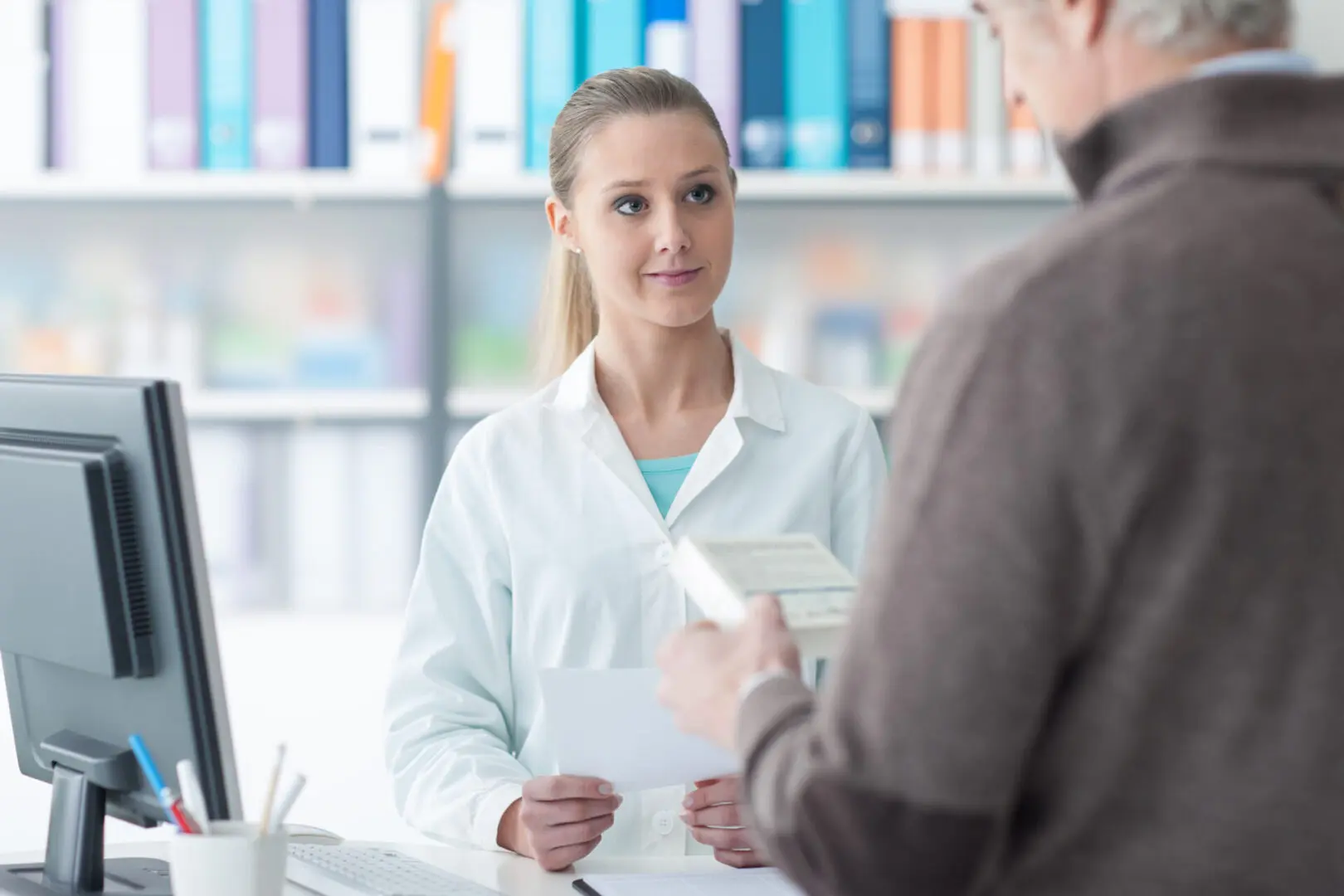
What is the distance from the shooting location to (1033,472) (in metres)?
0.67

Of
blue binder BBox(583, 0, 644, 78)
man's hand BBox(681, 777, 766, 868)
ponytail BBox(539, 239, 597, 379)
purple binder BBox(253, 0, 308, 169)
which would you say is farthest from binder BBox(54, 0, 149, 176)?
man's hand BBox(681, 777, 766, 868)

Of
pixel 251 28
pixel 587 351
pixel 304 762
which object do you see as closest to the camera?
pixel 587 351

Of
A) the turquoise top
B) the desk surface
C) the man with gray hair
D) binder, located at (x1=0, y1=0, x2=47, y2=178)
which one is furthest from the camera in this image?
binder, located at (x1=0, y1=0, x2=47, y2=178)

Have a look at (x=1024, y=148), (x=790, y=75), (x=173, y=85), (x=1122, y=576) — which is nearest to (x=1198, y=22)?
(x=1122, y=576)

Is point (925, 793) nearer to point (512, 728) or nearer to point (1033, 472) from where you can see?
point (1033, 472)

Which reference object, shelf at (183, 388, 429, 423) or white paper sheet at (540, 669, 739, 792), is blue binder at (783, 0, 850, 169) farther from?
white paper sheet at (540, 669, 739, 792)

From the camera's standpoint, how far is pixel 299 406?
267 cm

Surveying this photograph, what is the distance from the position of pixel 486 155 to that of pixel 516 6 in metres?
0.27

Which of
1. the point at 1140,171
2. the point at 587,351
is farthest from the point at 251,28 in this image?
the point at 1140,171

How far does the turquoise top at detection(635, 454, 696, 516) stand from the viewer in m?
1.76

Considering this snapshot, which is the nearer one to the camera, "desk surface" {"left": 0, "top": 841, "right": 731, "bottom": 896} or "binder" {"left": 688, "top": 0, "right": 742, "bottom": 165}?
"desk surface" {"left": 0, "top": 841, "right": 731, "bottom": 896}

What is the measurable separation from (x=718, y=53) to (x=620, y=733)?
1.62 metres

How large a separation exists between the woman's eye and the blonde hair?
0.24ft

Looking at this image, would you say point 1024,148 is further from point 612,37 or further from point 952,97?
point 612,37
